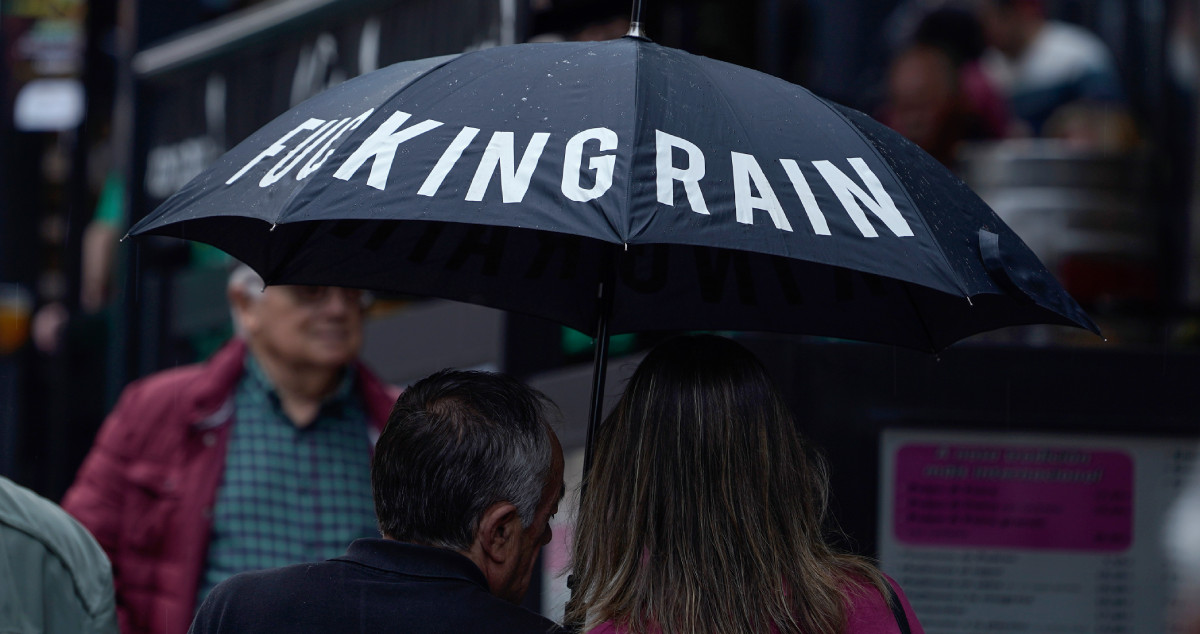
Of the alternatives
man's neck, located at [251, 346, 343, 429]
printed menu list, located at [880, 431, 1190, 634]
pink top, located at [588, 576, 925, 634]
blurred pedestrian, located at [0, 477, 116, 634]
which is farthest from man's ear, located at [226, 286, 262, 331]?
pink top, located at [588, 576, 925, 634]

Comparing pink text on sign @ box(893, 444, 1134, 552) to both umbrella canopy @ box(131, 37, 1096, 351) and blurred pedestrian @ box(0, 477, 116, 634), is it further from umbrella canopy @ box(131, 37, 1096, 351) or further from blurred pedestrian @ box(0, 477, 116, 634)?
blurred pedestrian @ box(0, 477, 116, 634)

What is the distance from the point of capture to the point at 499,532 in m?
2.18

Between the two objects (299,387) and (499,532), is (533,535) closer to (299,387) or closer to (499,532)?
(499,532)

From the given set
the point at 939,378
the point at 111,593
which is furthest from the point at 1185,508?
the point at 111,593

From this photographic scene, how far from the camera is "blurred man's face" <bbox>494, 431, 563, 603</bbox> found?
223 cm

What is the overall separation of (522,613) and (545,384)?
8.34 ft

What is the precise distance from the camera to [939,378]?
366cm

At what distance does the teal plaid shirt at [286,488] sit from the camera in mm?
4363

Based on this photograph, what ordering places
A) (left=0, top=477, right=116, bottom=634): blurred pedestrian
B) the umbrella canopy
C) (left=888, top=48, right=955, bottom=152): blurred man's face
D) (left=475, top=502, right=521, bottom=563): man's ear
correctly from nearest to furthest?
1. the umbrella canopy
2. (left=475, top=502, right=521, bottom=563): man's ear
3. (left=0, top=477, right=116, bottom=634): blurred pedestrian
4. (left=888, top=48, right=955, bottom=152): blurred man's face

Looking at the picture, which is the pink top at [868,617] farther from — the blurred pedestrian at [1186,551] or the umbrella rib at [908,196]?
the blurred pedestrian at [1186,551]

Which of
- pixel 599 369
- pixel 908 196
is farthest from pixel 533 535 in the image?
pixel 908 196

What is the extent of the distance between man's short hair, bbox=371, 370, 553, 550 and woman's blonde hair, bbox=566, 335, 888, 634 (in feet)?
0.40

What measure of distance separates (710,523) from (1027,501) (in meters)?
1.82

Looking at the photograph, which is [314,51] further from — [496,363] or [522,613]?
[522,613]
